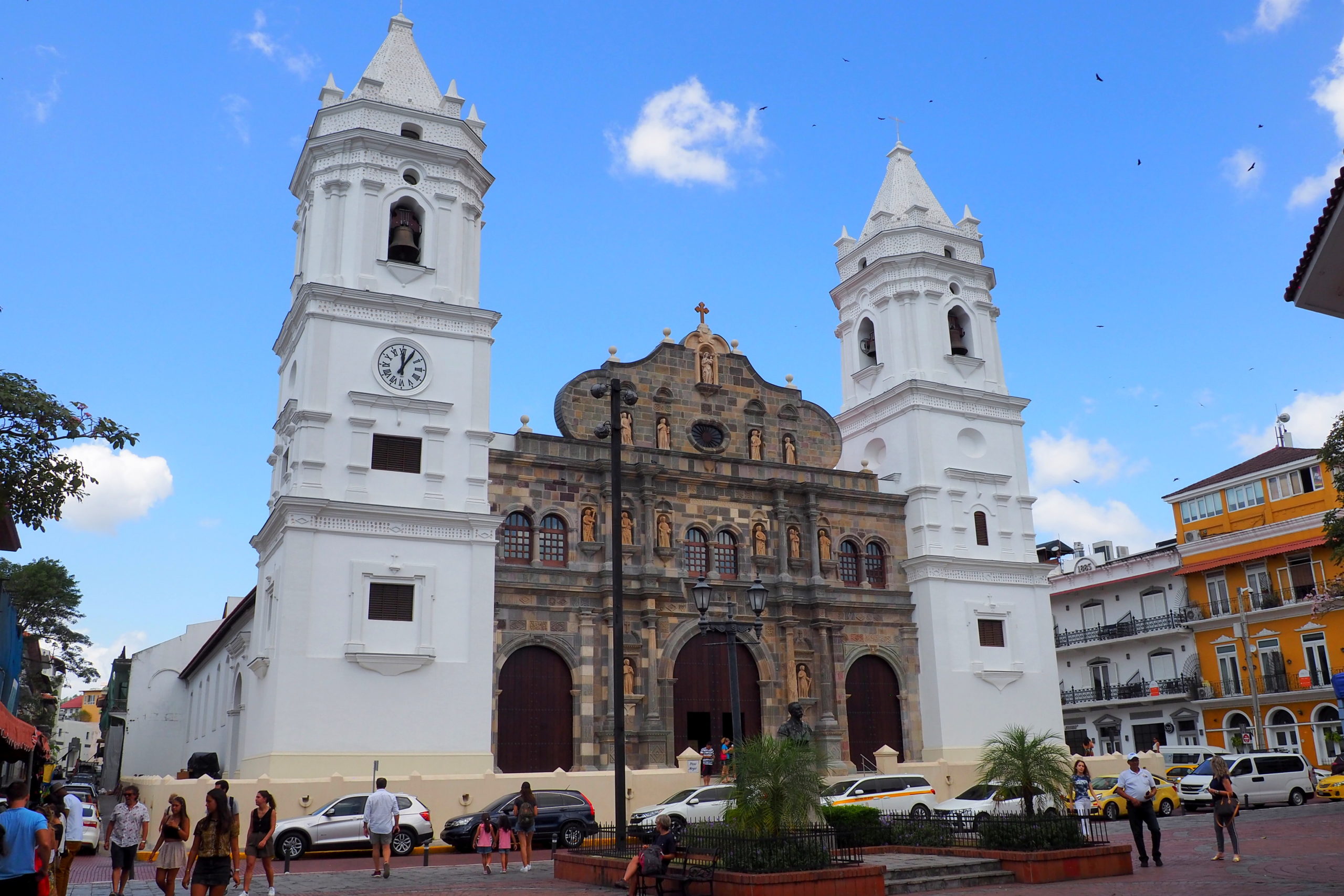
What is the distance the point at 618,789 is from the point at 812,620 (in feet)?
58.8

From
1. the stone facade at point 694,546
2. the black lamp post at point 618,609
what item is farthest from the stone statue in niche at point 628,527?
the black lamp post at point 618,609

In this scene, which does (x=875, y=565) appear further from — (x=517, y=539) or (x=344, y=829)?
(x=344, y=829)

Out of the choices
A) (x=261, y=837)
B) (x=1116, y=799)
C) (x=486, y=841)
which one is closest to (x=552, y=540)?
(x=486, y=841)

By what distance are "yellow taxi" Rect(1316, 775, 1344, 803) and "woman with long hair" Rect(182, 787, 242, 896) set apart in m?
28.7

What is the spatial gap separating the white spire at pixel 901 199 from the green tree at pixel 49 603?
37040 millimetres

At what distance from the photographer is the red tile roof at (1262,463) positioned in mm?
44469

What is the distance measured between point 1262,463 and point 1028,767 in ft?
114

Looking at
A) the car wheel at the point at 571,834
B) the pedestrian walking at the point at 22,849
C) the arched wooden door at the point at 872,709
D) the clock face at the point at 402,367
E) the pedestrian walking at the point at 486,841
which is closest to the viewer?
the pedestrian walking at the point at 22,849

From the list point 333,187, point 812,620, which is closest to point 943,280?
point 812,620

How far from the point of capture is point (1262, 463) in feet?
151

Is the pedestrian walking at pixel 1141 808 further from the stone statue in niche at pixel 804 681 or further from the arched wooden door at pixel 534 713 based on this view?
the stone statue in niche at pixel 804 681

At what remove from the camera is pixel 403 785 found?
25188 millimetres

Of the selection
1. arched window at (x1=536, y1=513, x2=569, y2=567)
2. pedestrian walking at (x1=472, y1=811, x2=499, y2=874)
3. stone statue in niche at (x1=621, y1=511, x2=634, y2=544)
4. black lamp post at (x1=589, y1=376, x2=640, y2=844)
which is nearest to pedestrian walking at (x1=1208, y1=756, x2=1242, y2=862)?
black lamp post at (x1=589, y1=376, x2=640, y2=844)

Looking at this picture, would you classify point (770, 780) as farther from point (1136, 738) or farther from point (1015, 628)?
point (1136, 738)
